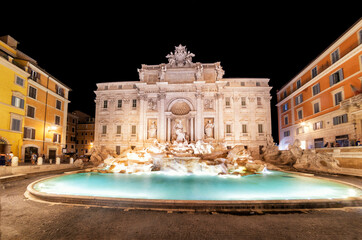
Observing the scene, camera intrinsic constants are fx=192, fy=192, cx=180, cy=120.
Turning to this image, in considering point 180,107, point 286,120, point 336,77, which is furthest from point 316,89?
point 180,107

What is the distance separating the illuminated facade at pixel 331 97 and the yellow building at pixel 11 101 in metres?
35.1

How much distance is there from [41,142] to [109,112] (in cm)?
1127

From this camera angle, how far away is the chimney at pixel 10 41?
2338 centimetres

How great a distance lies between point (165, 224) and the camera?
5199 millimetres

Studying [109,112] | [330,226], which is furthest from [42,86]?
[330,226]

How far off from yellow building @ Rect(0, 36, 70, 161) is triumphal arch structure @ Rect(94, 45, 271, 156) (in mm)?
7123

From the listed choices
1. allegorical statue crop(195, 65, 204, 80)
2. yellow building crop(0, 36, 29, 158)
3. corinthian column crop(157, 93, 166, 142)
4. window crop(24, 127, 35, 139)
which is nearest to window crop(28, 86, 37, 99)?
yellow building crop(0, 36, 29, 158)

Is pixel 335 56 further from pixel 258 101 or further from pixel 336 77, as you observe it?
pixel 258 101

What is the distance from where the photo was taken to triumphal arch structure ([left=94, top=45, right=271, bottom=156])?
31.4 m

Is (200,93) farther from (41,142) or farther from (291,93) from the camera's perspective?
(41,142)

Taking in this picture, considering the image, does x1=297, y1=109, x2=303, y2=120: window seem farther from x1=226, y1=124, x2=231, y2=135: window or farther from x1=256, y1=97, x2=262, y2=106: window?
x1=226, y1=124, x2=231, y2=135: window

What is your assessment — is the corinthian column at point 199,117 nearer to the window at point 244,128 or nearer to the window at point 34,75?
the window at point 244,128

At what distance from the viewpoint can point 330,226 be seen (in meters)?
5.16

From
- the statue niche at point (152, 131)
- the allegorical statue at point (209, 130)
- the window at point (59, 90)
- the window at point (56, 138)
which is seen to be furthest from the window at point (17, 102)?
the allegorical statue at point (209, 130)
